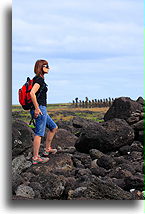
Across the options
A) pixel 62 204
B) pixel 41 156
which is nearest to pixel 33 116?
pixel 41 156

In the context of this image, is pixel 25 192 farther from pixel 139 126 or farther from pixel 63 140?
pixel 139 126

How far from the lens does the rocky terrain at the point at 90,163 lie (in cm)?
762

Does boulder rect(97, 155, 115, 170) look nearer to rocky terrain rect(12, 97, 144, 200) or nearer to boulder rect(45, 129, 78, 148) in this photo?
rocky terrain rect(12, 97, 144, 200)

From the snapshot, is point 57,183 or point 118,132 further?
point 118,132

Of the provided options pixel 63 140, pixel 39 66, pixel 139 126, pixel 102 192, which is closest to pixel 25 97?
pixel 39 66

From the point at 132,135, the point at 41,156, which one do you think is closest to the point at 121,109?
the point at 132,135

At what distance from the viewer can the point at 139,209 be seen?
7.50m

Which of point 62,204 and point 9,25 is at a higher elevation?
point 9,25

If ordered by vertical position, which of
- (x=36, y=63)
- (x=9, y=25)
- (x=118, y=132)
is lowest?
(x=118, y=132)

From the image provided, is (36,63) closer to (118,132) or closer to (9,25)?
(9,25)

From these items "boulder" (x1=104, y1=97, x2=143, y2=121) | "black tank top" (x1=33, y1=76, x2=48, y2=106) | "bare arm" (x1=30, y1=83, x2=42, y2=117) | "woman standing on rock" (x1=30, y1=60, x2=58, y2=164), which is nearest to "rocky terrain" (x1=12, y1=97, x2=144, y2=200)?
"boulder" (x1=104, y1=97, x2=143, y2=121)

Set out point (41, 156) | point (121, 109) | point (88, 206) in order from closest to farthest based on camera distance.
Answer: point (88, 206), point (41, 156), point (121, 109)

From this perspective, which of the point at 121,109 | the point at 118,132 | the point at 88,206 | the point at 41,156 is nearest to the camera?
the point at 88,206

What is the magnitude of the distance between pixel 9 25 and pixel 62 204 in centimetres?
361
